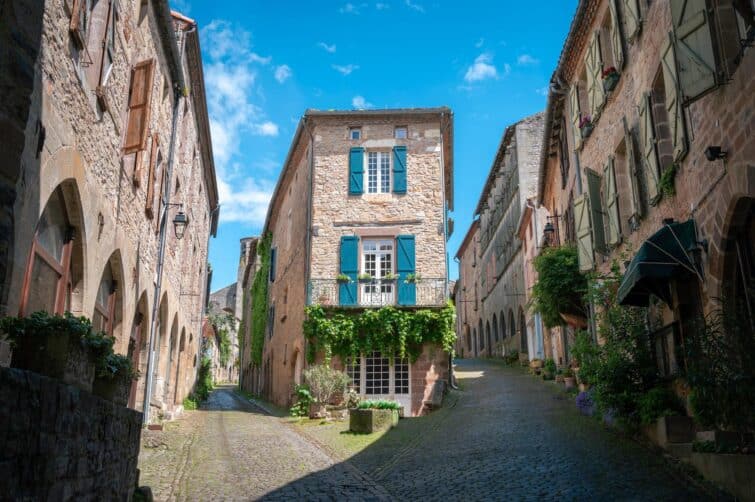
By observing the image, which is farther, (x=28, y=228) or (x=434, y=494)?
(x=434, y=494)

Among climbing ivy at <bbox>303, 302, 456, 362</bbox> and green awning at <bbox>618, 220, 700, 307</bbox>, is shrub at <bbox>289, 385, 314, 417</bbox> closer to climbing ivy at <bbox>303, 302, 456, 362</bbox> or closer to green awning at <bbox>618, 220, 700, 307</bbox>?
climbing ivy at <bbox>303, 302, 456, 362</bbox>

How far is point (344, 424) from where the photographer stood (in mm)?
16234

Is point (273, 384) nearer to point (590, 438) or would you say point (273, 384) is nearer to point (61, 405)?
point (590, 438)

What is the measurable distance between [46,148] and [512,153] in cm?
2558

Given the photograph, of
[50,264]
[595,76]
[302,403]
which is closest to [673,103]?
[595,76]

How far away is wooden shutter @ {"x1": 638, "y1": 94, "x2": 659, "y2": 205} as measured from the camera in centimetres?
978

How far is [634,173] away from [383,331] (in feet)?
30.7

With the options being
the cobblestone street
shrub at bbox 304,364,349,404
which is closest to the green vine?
the cobblestone street

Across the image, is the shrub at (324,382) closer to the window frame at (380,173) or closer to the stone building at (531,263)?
the window frame at (380,173)

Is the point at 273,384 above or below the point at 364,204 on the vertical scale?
below

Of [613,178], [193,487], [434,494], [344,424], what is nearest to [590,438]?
[434,494]

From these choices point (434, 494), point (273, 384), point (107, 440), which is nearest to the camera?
point (107, 440)

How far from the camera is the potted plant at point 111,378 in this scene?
5.05 metres

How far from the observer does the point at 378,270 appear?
64.5ft
